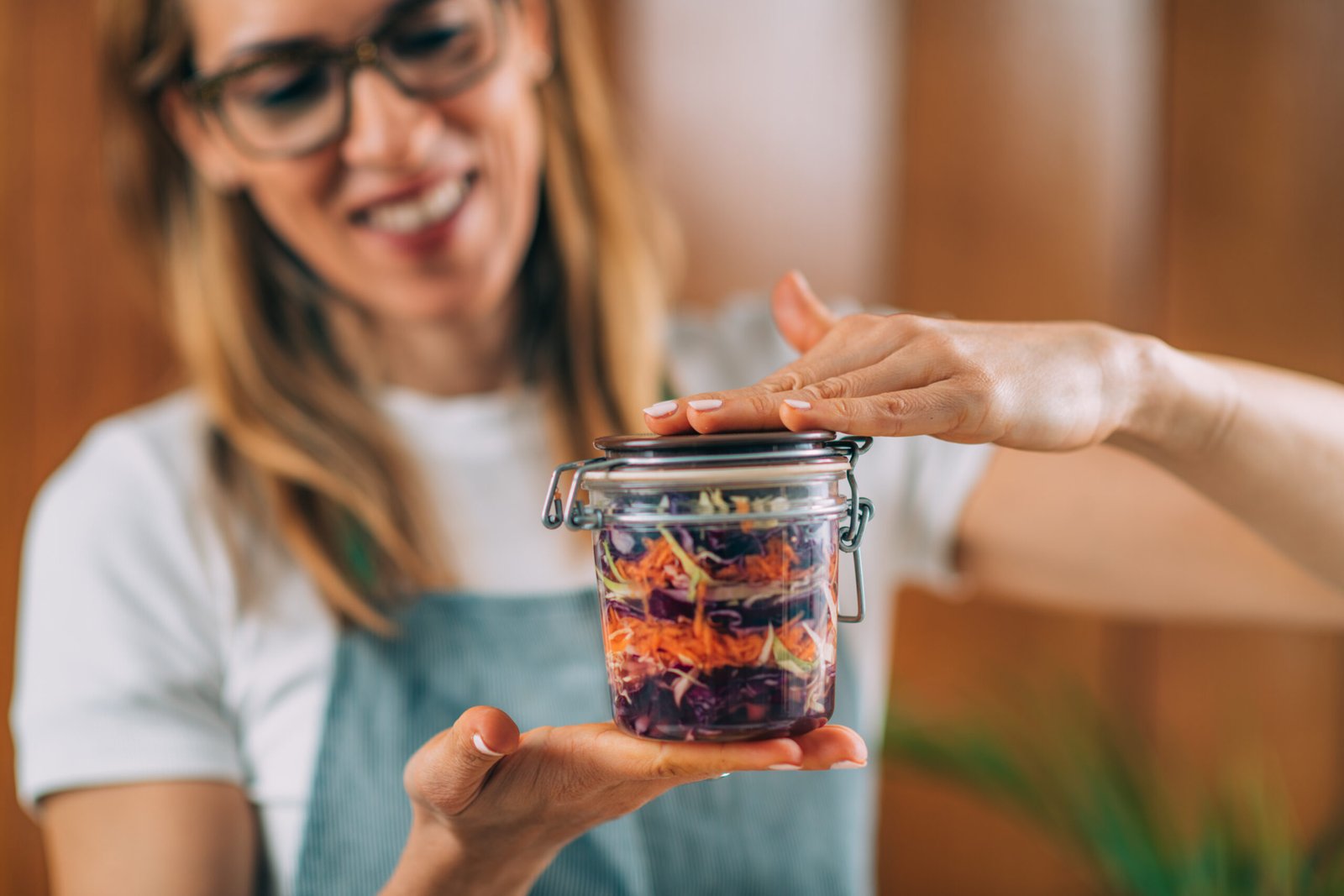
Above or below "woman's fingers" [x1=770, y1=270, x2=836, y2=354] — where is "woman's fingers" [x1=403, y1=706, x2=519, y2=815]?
below

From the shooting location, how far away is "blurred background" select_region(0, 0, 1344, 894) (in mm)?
1922

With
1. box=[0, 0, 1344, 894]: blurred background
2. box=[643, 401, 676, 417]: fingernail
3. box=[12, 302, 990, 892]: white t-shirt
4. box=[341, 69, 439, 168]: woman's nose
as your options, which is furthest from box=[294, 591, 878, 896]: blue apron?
box=[0, 0, 1344, 894]: blurred background

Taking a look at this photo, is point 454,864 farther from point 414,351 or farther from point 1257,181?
point 1257,181

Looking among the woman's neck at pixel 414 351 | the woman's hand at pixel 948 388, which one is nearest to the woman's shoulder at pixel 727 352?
the woman's neck at pixel 414 351

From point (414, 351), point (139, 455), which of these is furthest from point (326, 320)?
point (139, 455)

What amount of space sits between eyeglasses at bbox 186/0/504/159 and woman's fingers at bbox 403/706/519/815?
662 mm

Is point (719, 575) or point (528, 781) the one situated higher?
point (719, 575)

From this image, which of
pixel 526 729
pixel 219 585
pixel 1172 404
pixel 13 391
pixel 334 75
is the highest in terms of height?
pixel 334 75

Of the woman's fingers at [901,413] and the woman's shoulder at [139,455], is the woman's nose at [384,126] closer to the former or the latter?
the woman's shoulder at [139,455]

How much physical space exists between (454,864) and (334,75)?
73cm

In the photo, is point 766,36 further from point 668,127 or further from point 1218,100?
point 1218,100

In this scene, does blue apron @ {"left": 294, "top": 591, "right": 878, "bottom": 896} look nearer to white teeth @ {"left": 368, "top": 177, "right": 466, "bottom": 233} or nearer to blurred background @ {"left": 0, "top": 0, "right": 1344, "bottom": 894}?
white teeth @ {"left": 368, "top": 177, "right": 466, "bottom": 233}

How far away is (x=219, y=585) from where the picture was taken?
122cm

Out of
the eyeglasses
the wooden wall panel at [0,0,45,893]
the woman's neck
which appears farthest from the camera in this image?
the wooden wall panel at [0,0,45,893]
